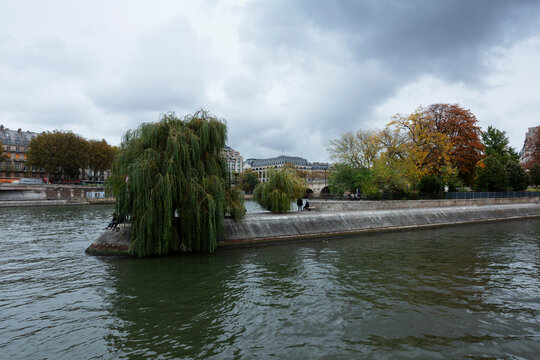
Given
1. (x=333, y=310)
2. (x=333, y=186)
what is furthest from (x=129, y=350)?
(x=333, y=186)

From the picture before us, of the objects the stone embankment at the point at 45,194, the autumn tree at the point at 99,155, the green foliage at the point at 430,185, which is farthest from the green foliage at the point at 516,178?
the autumn tree at the point at 99,155

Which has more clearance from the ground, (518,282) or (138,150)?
(138,150)

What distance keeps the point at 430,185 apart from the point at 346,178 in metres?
10.9

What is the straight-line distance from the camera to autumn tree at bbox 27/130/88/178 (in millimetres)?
75938

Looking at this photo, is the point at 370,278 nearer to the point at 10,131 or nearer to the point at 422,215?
the point at 422,215

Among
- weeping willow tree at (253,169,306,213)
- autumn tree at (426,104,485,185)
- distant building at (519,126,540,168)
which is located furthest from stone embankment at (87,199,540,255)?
distant building at (519,126,540,168)

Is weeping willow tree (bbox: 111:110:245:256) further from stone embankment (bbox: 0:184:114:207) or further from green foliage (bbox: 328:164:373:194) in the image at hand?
stone embankment (bbox: 0:184:114:207)

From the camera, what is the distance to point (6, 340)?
24.8ft

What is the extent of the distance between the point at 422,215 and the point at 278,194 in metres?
17.5

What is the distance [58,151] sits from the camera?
76125 mm

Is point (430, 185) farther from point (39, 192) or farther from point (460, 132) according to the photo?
point (39, 192)

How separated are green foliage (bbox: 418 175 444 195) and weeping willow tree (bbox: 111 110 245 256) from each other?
32.6 metres

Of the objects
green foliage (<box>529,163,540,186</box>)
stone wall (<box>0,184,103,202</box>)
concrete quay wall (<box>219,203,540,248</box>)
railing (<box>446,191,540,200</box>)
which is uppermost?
green foliage (<box>529,163,540,186</box>)

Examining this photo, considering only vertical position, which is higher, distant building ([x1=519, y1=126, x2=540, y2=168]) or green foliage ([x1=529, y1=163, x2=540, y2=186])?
distant building ([x1=519, y1=126, x2=540, y2=168])
